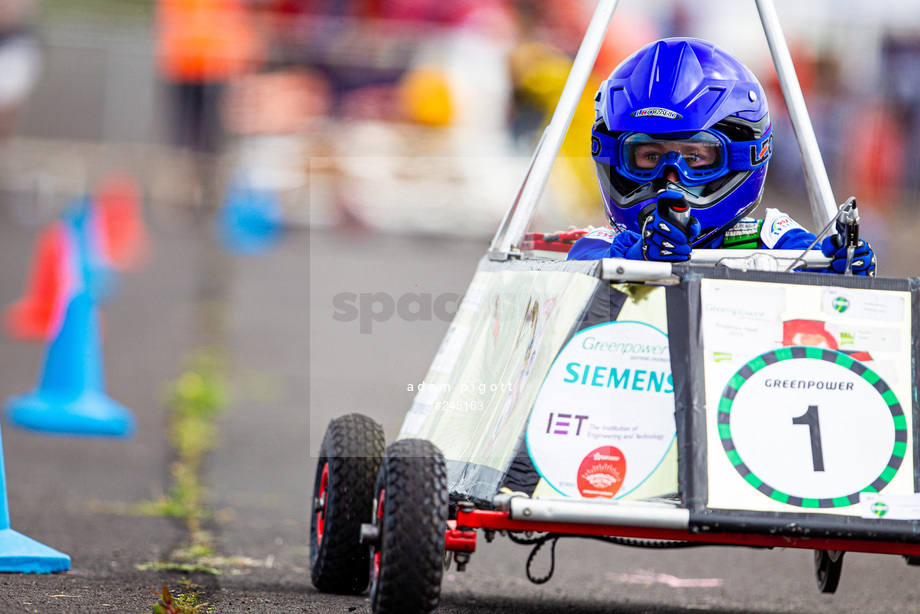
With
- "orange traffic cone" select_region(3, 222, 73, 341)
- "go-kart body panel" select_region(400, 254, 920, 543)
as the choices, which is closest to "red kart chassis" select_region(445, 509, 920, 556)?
"go-kart body panel" select_region(400, 254, 920, 543)

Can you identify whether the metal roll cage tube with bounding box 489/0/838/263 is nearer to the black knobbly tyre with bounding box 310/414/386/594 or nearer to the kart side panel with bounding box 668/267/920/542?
the black knobbly tyre with bounding box 310/414/386/594

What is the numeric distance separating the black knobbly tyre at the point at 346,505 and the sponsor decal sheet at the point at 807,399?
1354mm

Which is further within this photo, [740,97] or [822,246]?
[740,97]

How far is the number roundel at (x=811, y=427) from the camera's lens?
3.66m

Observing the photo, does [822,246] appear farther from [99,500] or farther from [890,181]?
[890,181]

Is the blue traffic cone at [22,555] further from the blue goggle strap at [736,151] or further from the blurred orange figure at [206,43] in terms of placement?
the blurred orange figure at [206,43]

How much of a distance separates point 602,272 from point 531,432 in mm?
486

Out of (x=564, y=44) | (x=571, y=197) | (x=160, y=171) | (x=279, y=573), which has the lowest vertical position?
(x=279, y=573)

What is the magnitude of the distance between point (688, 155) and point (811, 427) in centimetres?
134

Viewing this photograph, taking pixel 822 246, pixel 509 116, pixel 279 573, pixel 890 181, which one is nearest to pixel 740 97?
pixel 822 246

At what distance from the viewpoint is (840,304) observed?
12.6 feet

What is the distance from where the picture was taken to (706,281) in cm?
378

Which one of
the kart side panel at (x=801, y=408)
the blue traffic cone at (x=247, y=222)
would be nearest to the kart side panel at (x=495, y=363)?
the kart side panel at (x=801, y=408)

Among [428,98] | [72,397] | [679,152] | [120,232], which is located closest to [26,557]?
[679,152]
